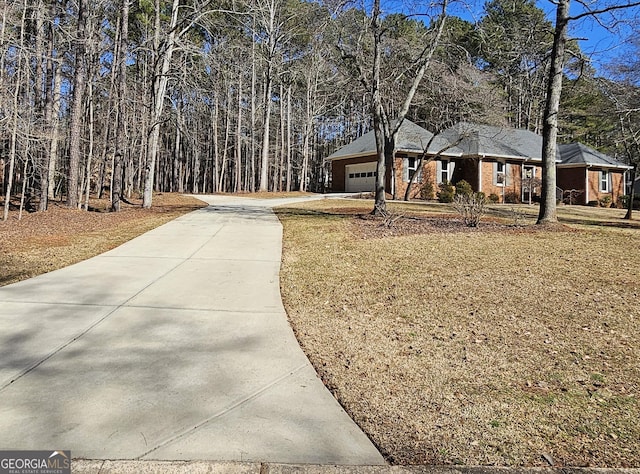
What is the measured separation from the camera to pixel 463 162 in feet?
89.6

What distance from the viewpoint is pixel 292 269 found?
22.6 ft

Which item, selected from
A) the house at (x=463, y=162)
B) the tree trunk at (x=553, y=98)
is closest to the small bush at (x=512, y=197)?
the house at (x=463, y=162)

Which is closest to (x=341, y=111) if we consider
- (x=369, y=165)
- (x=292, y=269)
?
(x=369, y=165)

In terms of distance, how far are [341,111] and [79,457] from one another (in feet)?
145

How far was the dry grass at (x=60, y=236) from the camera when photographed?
22.6ft

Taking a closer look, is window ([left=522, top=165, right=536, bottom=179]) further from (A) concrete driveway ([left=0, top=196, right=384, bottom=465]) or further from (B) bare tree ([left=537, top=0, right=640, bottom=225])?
(A) concrete driveway ([left=0, top=196, right=384, bottom=465])

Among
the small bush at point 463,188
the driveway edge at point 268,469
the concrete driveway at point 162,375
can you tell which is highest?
the small bush at point 463,188

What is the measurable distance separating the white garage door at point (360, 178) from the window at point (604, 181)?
15505 mm

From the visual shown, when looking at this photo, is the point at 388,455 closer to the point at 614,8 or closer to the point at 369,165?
the point at 614,8

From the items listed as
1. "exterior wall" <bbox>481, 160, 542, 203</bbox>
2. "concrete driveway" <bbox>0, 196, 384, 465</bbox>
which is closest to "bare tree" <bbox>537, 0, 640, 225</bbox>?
"concrete driveway" <bbox>0, 196, 384, 465</bbox>

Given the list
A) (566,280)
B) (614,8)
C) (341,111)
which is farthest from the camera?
(341,111)

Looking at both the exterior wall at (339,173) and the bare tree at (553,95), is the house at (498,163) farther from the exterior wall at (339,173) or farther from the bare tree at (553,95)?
the bare tree at (553,95)

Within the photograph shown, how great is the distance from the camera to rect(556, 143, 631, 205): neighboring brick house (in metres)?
28.5

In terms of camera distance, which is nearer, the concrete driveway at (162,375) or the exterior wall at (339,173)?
the concrete driveway at (162,375)
